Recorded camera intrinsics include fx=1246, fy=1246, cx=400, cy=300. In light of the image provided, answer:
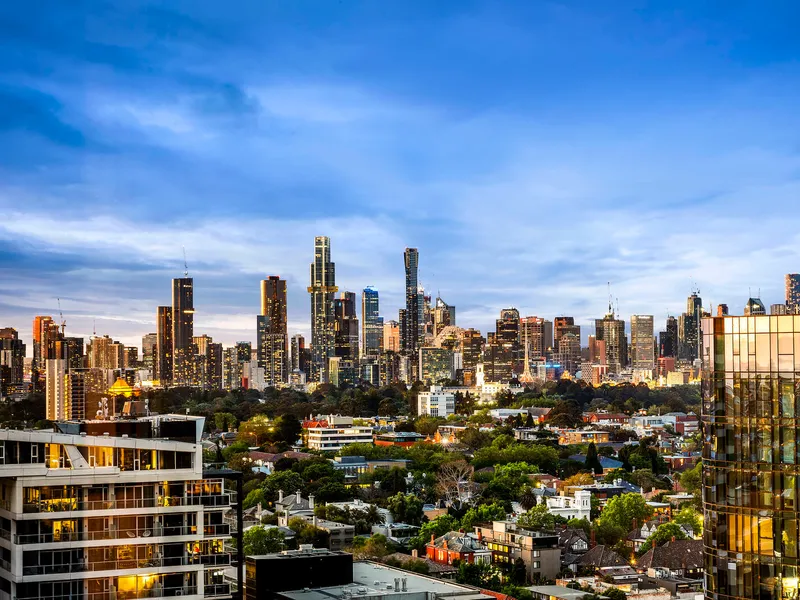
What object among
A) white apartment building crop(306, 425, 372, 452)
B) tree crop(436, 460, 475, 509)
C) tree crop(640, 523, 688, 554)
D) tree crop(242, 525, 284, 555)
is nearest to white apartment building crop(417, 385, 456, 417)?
white apartment building crop(306, 425, 372, 452)

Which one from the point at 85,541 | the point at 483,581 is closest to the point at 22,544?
the point at 85,541

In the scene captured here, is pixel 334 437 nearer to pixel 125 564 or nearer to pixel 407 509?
pixel 407 509

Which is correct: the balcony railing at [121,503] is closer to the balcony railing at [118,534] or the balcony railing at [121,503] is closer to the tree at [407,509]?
the balcony railing at [118,534]

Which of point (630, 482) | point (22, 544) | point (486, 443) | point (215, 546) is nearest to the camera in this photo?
point (22, 544)

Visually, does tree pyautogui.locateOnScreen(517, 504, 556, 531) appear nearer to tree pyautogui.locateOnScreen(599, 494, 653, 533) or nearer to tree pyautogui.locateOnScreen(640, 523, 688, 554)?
tree pyautogui.locateOnScreen(599, 494, 653, 533)

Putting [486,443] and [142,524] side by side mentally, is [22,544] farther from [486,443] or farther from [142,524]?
[486,443]
